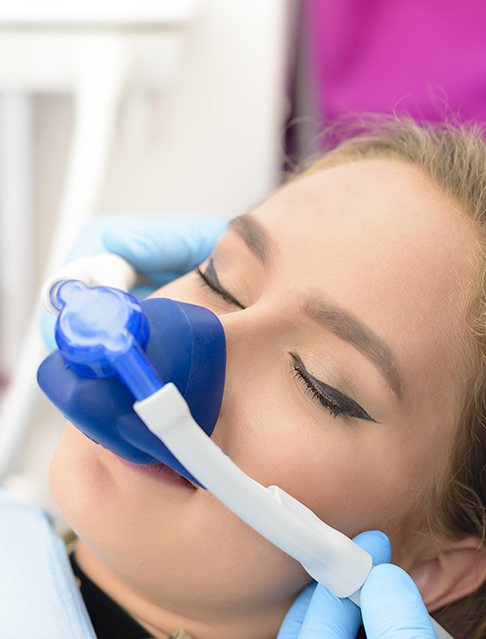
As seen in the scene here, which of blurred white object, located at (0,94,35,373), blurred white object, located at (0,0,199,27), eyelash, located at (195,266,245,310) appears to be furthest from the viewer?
blurred white object, located at (0,94,35,373)

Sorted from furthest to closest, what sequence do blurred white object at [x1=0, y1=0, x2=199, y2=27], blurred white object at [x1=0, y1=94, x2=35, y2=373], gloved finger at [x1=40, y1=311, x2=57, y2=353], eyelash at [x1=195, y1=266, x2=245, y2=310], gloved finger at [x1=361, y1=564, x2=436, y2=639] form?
1. blurred white object at [x1=0, y1=94, x2=35, y2=373]
2. blurred white object at [x1=0, y1=0, x2=199, y2=27]
3. gloved finger at [x1=40, y1=311, x2=57, y2=353]
4. eyelash at [x1=195, y1=266, x2=245, y2=310]
5. gloved finger at [x1=361, y1=564, x2=436, y2=639]

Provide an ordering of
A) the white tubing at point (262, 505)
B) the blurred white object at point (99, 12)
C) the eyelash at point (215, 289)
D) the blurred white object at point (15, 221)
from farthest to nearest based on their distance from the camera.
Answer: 1. the blurred white object at point (15, 221)
2. the blurred white object at point (99, 12)
3. the eyelash at point (215, 289)
4. the white tubing at point (262, 505)

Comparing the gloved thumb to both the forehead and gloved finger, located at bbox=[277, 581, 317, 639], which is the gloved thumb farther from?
gloved finger, located at bbox=[277, 581, 317, 639]

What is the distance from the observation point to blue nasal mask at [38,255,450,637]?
72 centimetres

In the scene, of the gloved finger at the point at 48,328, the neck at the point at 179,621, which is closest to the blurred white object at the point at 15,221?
the gloved finger at the point at 48,328

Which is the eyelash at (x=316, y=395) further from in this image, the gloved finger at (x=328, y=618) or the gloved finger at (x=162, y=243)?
the gloved finger at (x=162, y=243)

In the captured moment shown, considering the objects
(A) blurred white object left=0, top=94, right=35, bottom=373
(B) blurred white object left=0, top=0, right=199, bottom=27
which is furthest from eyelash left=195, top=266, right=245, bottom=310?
(A) blurred white object left=0, top=94, right=35, bottom=373

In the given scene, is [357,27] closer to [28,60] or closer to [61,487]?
[28,60]

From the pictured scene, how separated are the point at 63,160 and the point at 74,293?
41.0 inches

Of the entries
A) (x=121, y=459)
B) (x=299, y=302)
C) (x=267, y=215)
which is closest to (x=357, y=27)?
(x=267, y=215)

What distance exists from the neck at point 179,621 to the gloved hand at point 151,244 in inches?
14.3

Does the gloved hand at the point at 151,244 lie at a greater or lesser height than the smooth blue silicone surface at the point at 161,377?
lesser

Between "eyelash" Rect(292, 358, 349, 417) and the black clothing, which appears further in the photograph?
the black clothing

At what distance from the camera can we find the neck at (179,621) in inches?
37.0
